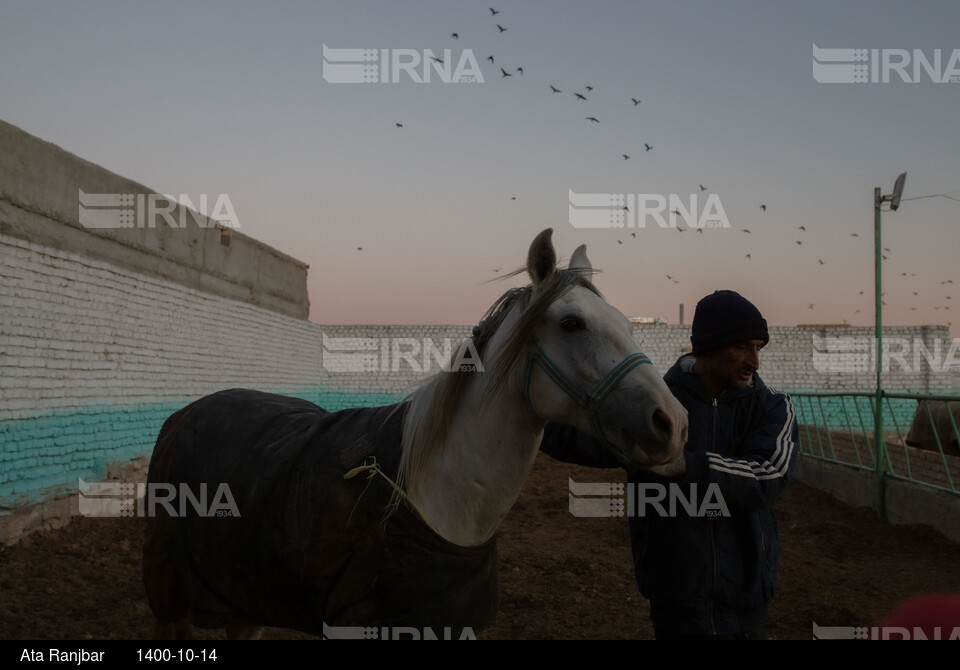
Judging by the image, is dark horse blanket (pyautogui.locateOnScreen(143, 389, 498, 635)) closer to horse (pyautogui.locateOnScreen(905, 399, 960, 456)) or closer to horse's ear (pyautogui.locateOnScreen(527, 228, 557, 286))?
horse's ear (pyautogui.locateOnScreen(527, 228, 557, 286))

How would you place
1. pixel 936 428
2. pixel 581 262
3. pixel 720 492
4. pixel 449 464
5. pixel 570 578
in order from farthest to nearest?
1. pixel 936 428
2. pixel 570 578
3. pixel 581 262
4. pixel 449 464
5. pixel 720 492

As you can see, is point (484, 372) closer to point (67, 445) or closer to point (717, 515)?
point (717, 515)

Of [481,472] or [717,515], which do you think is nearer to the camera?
[717,515]

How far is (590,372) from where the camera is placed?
77.9 inches

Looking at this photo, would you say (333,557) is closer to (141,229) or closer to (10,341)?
(10,341)

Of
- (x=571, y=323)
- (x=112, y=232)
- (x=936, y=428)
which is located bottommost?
(x=936, y=428)

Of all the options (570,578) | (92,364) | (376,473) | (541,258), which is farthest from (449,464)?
(92,364)

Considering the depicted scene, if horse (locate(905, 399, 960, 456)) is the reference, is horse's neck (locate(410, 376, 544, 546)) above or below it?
above

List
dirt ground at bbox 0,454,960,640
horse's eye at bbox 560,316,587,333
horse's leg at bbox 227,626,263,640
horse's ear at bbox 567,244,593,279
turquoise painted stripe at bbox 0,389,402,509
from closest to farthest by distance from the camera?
horse's eye at bbox 560,316,587,333, horse's ear at bbox 567,244,593,279, horse's leg at bbox 227,626,263,640, dirt ground at bbox 0,454,960,640, turquoise painted stripe at bbox 0,389,402,509

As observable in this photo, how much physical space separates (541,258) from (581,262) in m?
0.22

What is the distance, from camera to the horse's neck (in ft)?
6.93

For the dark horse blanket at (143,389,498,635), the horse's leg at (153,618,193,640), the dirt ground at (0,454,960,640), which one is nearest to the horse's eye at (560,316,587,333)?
the dark horse blanket at (143,389,498,635)

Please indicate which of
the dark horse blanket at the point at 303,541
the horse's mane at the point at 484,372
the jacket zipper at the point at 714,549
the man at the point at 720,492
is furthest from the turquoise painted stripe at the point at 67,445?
the jacket zipper at the point at 714,549

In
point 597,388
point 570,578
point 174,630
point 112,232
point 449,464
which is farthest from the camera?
point 112,232
